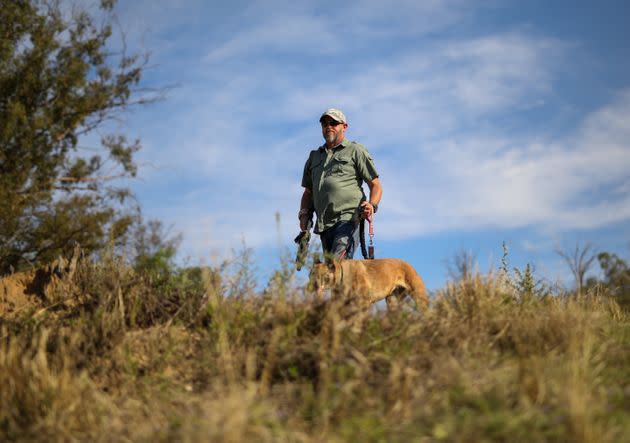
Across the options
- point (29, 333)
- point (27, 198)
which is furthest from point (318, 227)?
point (27, 198)

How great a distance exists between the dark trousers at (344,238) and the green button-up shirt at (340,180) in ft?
0.26

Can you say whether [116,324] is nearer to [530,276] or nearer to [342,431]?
[342,431]

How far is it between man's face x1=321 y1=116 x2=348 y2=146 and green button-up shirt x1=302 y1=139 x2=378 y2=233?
83 millimetres

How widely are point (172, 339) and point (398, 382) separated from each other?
77.0 inches

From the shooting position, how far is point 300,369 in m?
4.12

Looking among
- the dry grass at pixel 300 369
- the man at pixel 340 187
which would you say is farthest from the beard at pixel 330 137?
the dry grass at pixel 300 369

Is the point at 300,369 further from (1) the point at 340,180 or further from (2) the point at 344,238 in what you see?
(1) the point at 340,180

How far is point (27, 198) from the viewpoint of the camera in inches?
759

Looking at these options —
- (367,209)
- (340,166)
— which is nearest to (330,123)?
(340,166)

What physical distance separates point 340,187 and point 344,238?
0.69 m

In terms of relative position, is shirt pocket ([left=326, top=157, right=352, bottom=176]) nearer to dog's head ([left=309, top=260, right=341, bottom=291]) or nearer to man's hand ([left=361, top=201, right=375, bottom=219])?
man's hand ([left=361, top=201, right=375, bottom=219])

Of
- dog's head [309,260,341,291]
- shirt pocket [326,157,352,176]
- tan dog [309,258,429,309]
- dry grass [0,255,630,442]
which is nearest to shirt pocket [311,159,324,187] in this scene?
shirt pocket [326,157,352,176]

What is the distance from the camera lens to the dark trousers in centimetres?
768

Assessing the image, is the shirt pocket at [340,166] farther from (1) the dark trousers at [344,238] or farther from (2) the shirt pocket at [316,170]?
(1) the dark trousers at [344,238]
